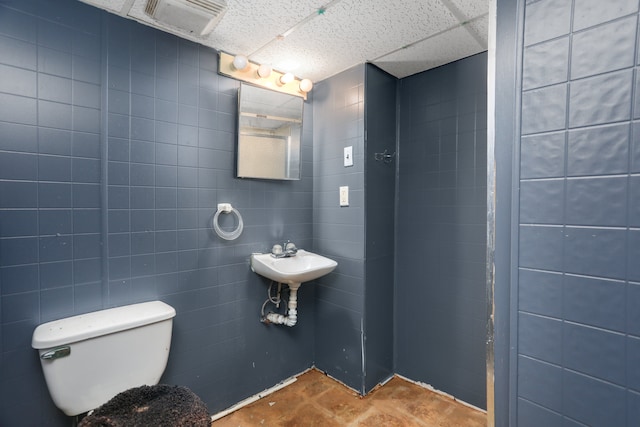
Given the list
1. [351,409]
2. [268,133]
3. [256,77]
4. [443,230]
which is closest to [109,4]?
[256,77]

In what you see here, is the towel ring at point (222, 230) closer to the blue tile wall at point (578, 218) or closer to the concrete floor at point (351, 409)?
the concrete floor at point (351, 409)

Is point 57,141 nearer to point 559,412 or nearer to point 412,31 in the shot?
Result: point 412,31

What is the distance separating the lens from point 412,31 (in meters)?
1.57

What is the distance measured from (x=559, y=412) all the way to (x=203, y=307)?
1.59 metres

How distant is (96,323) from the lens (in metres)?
1.26

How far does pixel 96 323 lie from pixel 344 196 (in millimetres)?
1467

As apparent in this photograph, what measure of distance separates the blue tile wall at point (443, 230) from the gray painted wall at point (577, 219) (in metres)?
1.00

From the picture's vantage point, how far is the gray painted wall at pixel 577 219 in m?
0.72

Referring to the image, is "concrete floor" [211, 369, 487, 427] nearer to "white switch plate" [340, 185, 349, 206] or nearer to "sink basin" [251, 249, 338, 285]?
"sink basin" [251, 249, 338, 285]

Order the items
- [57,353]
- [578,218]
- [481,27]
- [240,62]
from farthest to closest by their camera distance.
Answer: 1. [240,62]
2. [481,27]
3. [57,353]
4. [578,218]

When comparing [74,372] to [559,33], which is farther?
[74,372]

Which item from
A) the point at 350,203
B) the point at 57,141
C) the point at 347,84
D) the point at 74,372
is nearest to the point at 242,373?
the point at 74,372

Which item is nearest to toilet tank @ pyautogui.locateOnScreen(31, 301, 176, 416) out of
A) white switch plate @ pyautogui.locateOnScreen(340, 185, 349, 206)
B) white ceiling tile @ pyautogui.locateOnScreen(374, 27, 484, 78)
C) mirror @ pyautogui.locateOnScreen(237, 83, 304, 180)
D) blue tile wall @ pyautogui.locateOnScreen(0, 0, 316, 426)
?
blue tile wall @ pyautogui.locateOnScreen(0, 0, 316, 426)

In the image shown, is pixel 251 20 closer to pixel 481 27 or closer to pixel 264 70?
pixel 264 70
